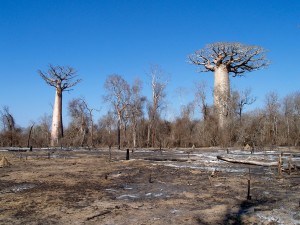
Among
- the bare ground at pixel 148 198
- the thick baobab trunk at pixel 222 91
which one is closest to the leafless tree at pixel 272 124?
the thick baobab trunk at pixel 222 91

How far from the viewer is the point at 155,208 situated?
561cm

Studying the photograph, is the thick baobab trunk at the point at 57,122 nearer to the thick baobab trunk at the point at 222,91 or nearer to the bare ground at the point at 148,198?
the thick baobab trunk at the point at 222,91

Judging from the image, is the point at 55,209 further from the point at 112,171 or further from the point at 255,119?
the point at 255,119

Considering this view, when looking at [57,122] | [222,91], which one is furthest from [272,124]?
[57,122]

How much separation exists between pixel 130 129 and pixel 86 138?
183 inches

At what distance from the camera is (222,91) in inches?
1077

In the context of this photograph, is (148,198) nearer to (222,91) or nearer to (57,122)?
(222,91)

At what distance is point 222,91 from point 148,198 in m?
22.0

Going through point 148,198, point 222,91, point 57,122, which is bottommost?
point 148,198

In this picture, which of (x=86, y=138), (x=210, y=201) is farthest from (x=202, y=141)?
(x=210, y=201)

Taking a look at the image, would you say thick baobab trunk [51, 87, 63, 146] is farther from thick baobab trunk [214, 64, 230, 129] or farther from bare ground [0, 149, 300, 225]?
bare ground [0, 149, 300, 225]

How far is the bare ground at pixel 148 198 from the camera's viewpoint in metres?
5.01

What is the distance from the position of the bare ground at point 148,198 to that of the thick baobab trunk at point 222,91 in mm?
17503

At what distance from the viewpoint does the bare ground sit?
5008 mm
